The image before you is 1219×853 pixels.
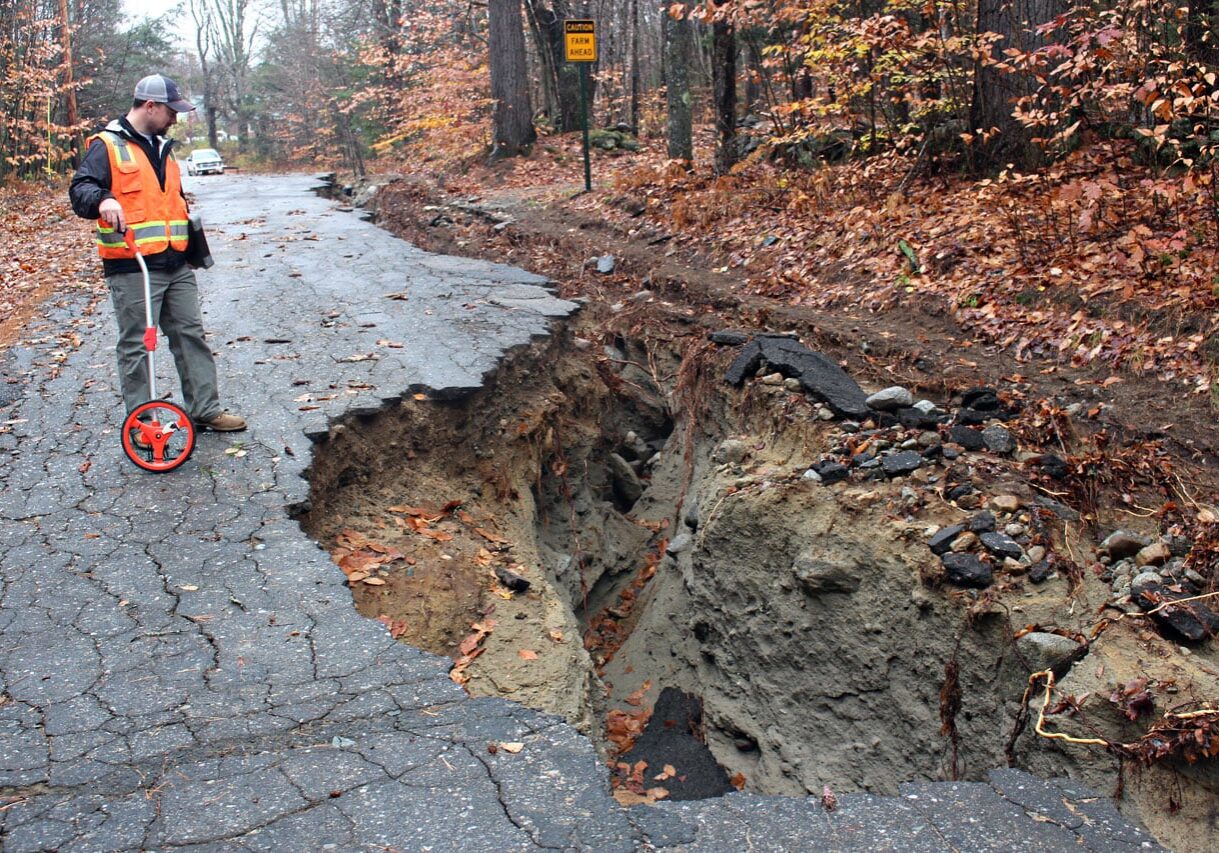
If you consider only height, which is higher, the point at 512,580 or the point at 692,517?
the point at 512,580

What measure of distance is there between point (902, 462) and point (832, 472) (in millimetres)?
426

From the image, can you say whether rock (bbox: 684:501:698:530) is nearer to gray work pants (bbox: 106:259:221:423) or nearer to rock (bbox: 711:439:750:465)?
rock (bbox: 711:439:750:465)

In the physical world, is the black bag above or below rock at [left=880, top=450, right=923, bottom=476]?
above

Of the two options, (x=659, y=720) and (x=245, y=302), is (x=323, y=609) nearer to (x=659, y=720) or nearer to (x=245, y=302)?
(x=659, y=720)

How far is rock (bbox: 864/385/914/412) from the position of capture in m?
6.08

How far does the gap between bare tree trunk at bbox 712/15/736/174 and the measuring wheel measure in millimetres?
9716

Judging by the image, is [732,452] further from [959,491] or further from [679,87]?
[679,87]

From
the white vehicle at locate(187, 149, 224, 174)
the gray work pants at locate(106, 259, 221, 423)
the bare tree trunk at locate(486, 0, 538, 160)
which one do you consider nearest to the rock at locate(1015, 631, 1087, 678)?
the gray work pants at locate(106, 259, 221, 423)

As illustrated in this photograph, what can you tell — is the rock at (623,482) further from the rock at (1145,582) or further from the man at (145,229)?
the rock at (1145,582)

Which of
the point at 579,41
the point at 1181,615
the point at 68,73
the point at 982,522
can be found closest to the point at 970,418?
the point at 982,522

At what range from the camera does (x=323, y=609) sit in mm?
4199

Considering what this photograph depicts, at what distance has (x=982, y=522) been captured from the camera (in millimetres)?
4879

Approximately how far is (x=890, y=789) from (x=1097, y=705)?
1.13 metres

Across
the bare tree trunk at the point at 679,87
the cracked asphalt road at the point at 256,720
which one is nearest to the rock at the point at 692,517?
the cracked asphalt road at the point at 256,720
